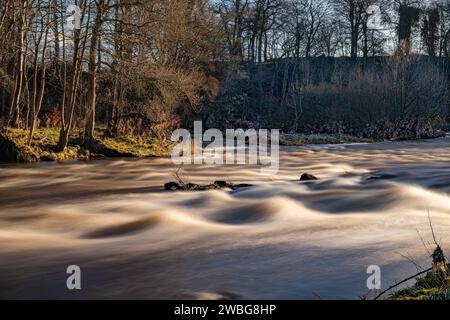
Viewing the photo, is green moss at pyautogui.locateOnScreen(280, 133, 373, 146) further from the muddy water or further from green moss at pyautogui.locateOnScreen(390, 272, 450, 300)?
green moss at pyautogui.locateOnScreen(390, 272, 450, 300)

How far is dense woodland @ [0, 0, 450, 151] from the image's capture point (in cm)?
1969

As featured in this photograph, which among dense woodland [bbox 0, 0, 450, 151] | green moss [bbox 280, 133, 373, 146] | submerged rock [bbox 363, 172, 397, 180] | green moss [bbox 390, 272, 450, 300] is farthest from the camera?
green moss [bbox 280, 133, 373, 146]

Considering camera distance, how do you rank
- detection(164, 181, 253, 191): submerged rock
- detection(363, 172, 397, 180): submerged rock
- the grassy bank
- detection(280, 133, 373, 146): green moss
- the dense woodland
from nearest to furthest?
detection(164, 181, 253, 191): submerged rock
detection(363, 172, 397, 180): submerged rock
the grassy bank
the dense woodland
detection(280, 133, 373, 146): green moss

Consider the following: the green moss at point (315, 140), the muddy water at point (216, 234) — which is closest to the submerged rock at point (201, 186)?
the muddy water at point (216, 234)

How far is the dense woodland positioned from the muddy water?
22.6 feet

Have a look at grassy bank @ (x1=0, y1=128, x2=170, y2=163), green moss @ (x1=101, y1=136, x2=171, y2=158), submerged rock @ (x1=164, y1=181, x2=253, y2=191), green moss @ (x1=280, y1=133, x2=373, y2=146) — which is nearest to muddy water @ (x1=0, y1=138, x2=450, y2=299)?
submerged rock @ (x1=164, y1=181, x2=253, y2=191)

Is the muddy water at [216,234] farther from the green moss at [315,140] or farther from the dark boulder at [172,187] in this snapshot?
the green moss at [315,140]

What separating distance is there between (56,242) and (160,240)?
4.84ft

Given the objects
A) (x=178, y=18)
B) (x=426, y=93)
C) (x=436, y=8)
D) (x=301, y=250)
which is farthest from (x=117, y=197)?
(x=436, y=8)

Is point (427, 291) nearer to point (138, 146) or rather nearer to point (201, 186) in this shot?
point (201, 186)

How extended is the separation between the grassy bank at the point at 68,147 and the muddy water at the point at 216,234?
11.6ft

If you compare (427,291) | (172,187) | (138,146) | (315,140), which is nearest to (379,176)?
(172,187)

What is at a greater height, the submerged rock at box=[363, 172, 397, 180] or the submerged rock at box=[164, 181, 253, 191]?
the submerged rock at box=[363, 172, 397, 180]
